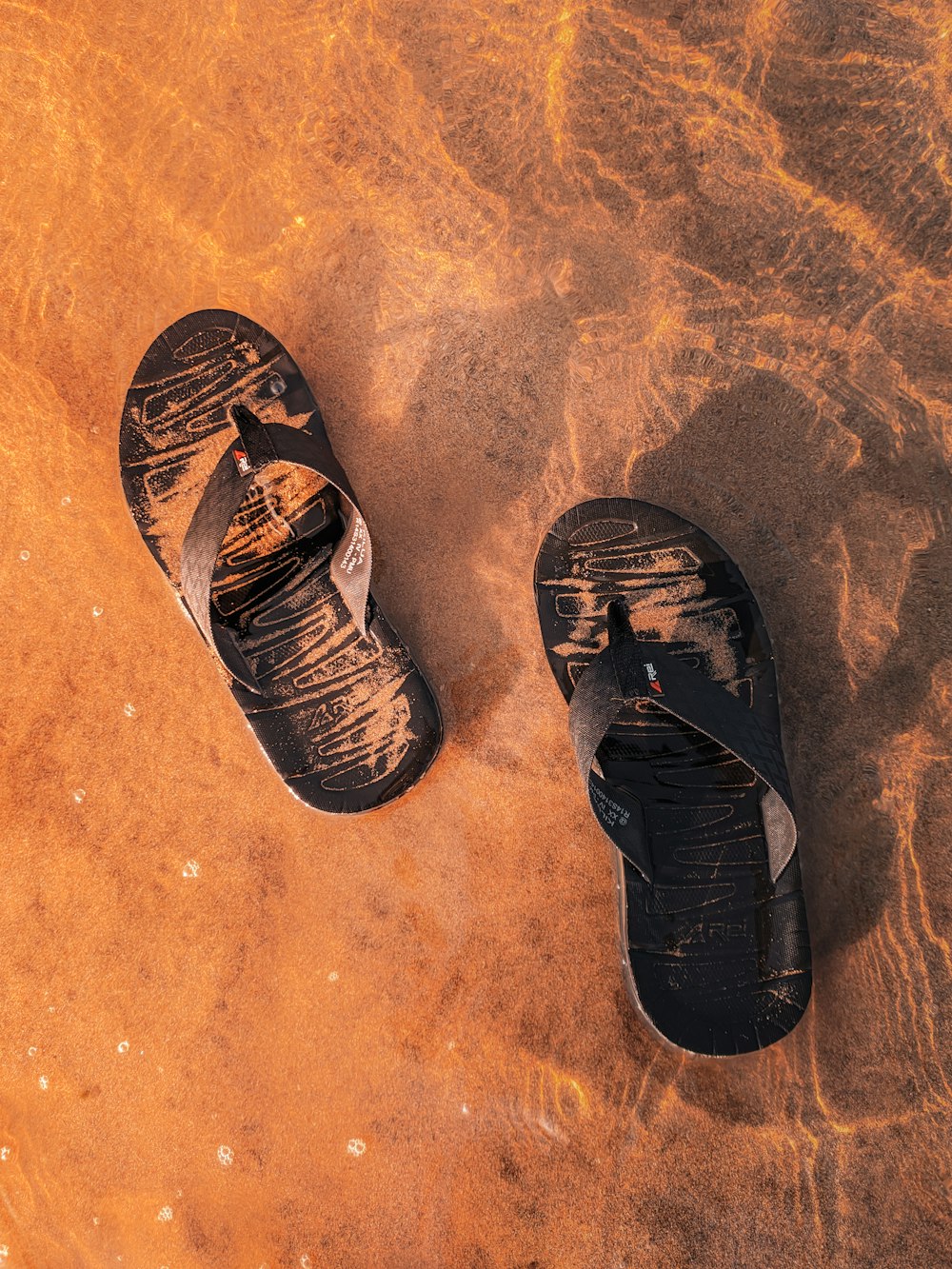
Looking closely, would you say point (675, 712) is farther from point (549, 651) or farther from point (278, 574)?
point (278, 574)

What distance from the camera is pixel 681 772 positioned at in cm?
255

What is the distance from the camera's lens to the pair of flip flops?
2439 mm

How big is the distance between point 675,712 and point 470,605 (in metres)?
0.96

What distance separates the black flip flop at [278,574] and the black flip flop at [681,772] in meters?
0.67

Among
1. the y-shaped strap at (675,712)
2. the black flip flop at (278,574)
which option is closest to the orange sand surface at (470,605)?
the black flip flop at (278,574)

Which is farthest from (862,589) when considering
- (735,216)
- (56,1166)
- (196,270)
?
(56,1166)

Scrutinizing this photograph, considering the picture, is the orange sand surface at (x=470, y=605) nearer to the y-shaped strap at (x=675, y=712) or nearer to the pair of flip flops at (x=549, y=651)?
the pair of flip flops at (x=549, y=651)

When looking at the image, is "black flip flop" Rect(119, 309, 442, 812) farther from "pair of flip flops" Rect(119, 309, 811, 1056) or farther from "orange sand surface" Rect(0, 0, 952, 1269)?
"orange sand surface" Rect(0, 0, 952, 1269)

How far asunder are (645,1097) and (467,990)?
77 centimetres

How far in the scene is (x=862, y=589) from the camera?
265cm

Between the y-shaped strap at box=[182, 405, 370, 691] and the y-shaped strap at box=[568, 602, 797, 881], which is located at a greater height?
the y-shaped strap at box=[182, 405, 370, 691]

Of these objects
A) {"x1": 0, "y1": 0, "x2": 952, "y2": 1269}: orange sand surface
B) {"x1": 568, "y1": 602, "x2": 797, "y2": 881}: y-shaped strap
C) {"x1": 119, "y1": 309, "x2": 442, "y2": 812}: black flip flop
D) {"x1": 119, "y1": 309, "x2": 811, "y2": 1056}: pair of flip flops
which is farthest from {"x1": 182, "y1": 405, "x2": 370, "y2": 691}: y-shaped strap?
{"x1": 568, "y1": 602, "x2": 797, "y2": 881}: y-shaped strap

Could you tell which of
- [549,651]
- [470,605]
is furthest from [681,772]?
[470,605]

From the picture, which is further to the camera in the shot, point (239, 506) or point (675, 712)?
point (239, 506)
